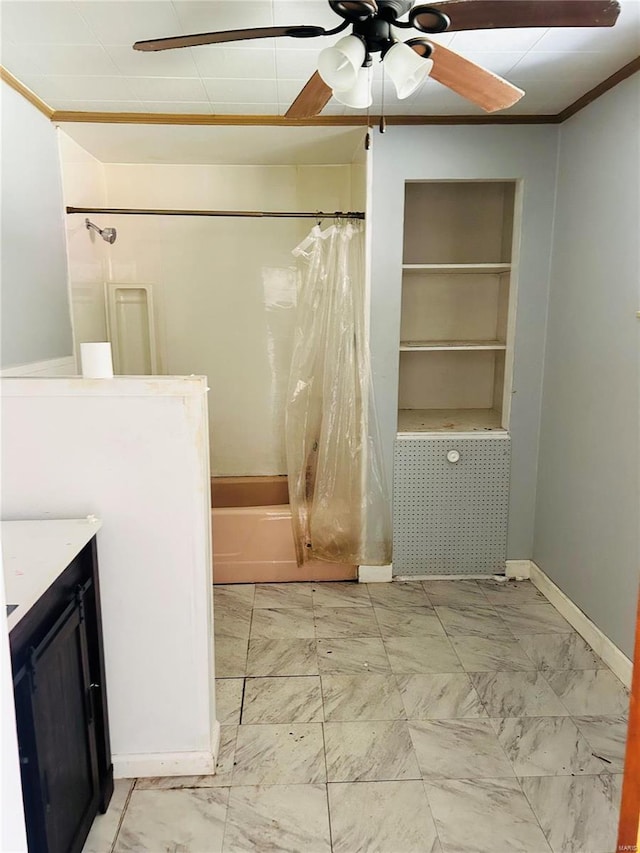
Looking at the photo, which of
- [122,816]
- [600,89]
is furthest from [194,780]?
[600,89]

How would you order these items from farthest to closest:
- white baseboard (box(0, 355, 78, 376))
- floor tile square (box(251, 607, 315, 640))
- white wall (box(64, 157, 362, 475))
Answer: white wall (box(64, 157, 362, 475)), floor tile square (box(251, 607, 315, 640)), white baseboard (box(0, 355, 78, 376))

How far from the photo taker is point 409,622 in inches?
102

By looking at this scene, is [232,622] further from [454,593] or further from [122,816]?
[454,593]

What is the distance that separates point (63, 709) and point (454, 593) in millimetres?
2064

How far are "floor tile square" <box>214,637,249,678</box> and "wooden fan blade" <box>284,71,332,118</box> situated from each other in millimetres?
2129

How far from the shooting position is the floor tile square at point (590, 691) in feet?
6.60

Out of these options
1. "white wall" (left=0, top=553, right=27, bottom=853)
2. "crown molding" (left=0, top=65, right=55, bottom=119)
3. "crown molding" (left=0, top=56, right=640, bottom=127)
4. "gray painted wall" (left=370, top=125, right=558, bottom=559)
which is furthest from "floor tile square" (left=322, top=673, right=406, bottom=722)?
"crown molding" (left=0, top=65, right=55, bottom=119)

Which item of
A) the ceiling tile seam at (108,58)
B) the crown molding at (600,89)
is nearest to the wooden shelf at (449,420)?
the crown molding at (600,89)

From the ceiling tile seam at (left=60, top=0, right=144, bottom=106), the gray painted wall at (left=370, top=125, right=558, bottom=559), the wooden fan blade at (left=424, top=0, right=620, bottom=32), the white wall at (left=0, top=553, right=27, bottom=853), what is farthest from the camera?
the gray painted wall at (left=370, top=125, right=558, bottom=559)

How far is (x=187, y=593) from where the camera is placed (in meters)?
1.65

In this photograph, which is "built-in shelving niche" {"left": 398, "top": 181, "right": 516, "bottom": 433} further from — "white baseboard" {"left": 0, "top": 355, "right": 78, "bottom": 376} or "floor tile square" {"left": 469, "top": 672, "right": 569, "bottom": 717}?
"white baseboard" {"left": 0, "top": 355, "right": 78, "bottom": 376}

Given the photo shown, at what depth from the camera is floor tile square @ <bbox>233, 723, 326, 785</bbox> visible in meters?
1.73

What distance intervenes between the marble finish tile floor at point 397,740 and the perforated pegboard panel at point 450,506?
0.28 metres


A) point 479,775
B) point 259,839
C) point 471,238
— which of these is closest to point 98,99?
point 471,238
